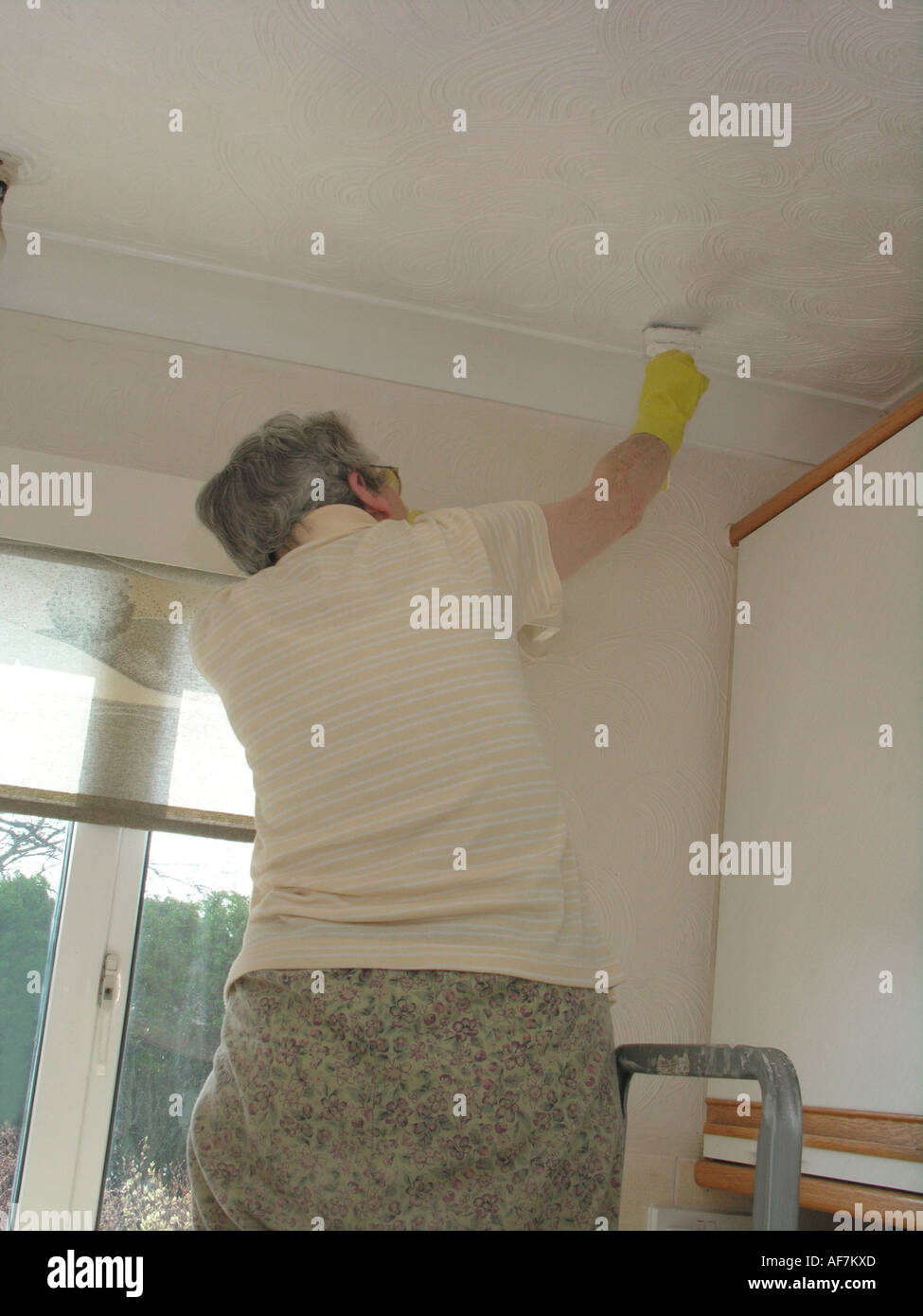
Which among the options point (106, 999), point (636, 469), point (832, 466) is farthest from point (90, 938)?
point (832, 466)

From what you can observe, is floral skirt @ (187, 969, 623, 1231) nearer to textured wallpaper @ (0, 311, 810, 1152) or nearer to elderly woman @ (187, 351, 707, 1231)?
elderly woman @ (187, 351, 707, 1231)

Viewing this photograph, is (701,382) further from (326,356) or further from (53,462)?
(53,462)

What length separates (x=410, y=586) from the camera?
968 millimetres

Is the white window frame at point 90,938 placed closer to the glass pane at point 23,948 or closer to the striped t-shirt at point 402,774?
the glass pane at point 23,948

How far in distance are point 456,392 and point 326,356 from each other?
20cm

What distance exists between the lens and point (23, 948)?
142cm

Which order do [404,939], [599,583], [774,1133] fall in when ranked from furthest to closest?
[599,583] → [404,939] → [774,1133]

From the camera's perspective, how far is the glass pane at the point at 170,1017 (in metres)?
1.38

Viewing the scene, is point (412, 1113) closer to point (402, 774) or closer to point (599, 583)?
point (402, 774)

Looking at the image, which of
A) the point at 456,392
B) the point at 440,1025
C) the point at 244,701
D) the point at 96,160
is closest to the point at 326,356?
the point at 456,392

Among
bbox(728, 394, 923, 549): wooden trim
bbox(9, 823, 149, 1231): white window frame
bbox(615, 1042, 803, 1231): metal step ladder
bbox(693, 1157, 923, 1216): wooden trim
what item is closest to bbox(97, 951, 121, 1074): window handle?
bbox(9, 823, 149, 1231): white window frame

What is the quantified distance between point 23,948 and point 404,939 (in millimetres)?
794

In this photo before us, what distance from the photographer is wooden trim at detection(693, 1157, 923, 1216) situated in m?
1.07

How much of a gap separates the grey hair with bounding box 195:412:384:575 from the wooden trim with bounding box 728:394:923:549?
61 centimetres
